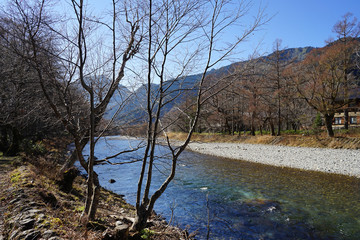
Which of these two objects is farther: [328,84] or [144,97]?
[328,84]

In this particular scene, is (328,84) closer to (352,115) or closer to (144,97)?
(144,97)

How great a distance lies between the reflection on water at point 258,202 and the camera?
222 inches

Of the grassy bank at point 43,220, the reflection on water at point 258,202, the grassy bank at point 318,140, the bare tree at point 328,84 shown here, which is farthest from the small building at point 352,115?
the grassy bank at point 43,220

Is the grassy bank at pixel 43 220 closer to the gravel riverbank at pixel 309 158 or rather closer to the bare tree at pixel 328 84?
the gravel riverbank at pixel 309 158

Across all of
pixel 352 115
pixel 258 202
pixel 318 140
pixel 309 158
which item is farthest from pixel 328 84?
pixel 352 115

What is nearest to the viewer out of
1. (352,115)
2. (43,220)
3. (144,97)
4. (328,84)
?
(43,220)

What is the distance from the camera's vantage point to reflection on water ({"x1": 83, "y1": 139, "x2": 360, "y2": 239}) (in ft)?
18.5

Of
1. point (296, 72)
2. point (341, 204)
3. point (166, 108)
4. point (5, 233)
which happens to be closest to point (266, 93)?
point (296, 72)

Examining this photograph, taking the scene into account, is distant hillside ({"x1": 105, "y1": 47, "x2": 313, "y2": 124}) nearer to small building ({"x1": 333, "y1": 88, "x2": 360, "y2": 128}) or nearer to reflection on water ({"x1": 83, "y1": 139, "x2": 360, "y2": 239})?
reflection on water ({"x1": 83, "y1": 139, "x2": 360, "y2": 239})

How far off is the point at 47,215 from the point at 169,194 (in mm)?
5339

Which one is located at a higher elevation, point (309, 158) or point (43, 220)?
point (43, 220)

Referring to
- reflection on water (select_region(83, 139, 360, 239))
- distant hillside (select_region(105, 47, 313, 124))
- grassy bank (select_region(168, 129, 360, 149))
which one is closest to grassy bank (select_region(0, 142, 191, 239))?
reflection on water (select_region(83, 139, 360, 239))

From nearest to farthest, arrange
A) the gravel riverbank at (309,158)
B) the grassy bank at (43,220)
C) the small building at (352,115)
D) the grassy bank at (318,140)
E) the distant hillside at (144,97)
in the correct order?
1. the grassy bank at (43,220)
2. the distant hillside at (144,97)
3. the gravel riverbank at (309,158)
4. the grassy bank at (318,140)
5. the small building at (352,115)

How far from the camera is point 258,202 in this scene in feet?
25.3
